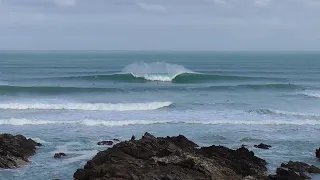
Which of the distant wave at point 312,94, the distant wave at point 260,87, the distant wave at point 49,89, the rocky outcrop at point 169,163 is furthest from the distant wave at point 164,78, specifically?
the rocky outcrop at point 169,163

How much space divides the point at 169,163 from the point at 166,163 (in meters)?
0.09

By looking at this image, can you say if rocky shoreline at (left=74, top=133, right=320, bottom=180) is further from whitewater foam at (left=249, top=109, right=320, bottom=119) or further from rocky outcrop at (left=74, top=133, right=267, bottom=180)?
whitewater foam at (left=249, top=109, right=320, bottom=119)

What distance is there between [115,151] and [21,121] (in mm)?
11792

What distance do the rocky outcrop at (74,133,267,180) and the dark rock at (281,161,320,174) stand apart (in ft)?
2.77

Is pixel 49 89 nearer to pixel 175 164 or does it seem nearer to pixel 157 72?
pixel 157 72

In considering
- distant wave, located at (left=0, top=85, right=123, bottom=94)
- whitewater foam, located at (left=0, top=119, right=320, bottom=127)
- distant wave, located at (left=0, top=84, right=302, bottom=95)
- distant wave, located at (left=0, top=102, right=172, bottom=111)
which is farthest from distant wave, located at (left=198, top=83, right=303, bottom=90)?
whitewater foam, located at (left=0, top=119, right=320, bottom=127)

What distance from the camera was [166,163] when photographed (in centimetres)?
1490

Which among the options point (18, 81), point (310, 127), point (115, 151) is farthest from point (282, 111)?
point (18, 81)

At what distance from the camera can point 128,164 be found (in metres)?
14.9

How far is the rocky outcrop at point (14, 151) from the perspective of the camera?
16734 mm

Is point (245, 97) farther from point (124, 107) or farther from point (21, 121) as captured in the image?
point (21, 121)

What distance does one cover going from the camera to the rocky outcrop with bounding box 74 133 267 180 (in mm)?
14125

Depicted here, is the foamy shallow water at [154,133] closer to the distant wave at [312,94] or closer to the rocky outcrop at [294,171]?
the rocky outcrop at [294,171]

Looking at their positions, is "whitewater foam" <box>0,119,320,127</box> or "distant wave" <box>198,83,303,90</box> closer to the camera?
"whitewater foam" <box>0,119,320,127</box>
